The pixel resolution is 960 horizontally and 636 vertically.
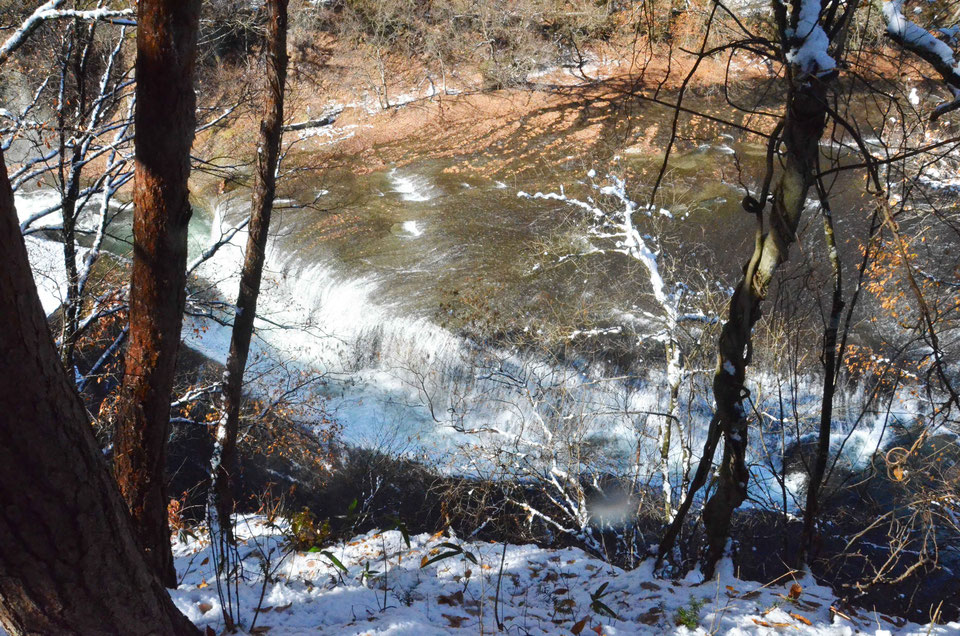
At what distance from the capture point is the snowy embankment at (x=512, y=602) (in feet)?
9.50

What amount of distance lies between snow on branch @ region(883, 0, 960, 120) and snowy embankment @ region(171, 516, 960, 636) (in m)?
2.17

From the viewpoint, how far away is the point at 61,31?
7.16 m

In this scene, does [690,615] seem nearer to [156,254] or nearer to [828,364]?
[828,364]

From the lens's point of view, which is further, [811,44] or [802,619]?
[802,619]

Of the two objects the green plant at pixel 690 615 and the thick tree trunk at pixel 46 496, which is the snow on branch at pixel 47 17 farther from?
the green plant at pixel 690 615

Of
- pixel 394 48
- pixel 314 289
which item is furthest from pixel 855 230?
pixel 394 48

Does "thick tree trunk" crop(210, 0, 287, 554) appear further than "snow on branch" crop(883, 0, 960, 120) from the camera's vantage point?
Yes

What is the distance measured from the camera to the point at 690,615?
3.03 m

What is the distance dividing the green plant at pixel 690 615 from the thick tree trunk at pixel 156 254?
8.71 feet

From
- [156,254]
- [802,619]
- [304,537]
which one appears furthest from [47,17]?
[802,619]

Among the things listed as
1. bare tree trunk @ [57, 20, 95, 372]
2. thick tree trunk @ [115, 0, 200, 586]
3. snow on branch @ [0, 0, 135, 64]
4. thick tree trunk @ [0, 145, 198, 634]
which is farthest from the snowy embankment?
snow on branch @ [0, 0, 135, 64]

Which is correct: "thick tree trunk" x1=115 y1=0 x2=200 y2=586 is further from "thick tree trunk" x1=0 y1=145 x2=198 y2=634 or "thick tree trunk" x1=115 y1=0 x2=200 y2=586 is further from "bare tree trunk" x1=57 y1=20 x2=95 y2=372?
"bare tree trunk" x1=57 y1=20 x2=95 y2=372

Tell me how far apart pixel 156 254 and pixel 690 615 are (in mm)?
3136

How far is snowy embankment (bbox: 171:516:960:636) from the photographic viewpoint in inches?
114
